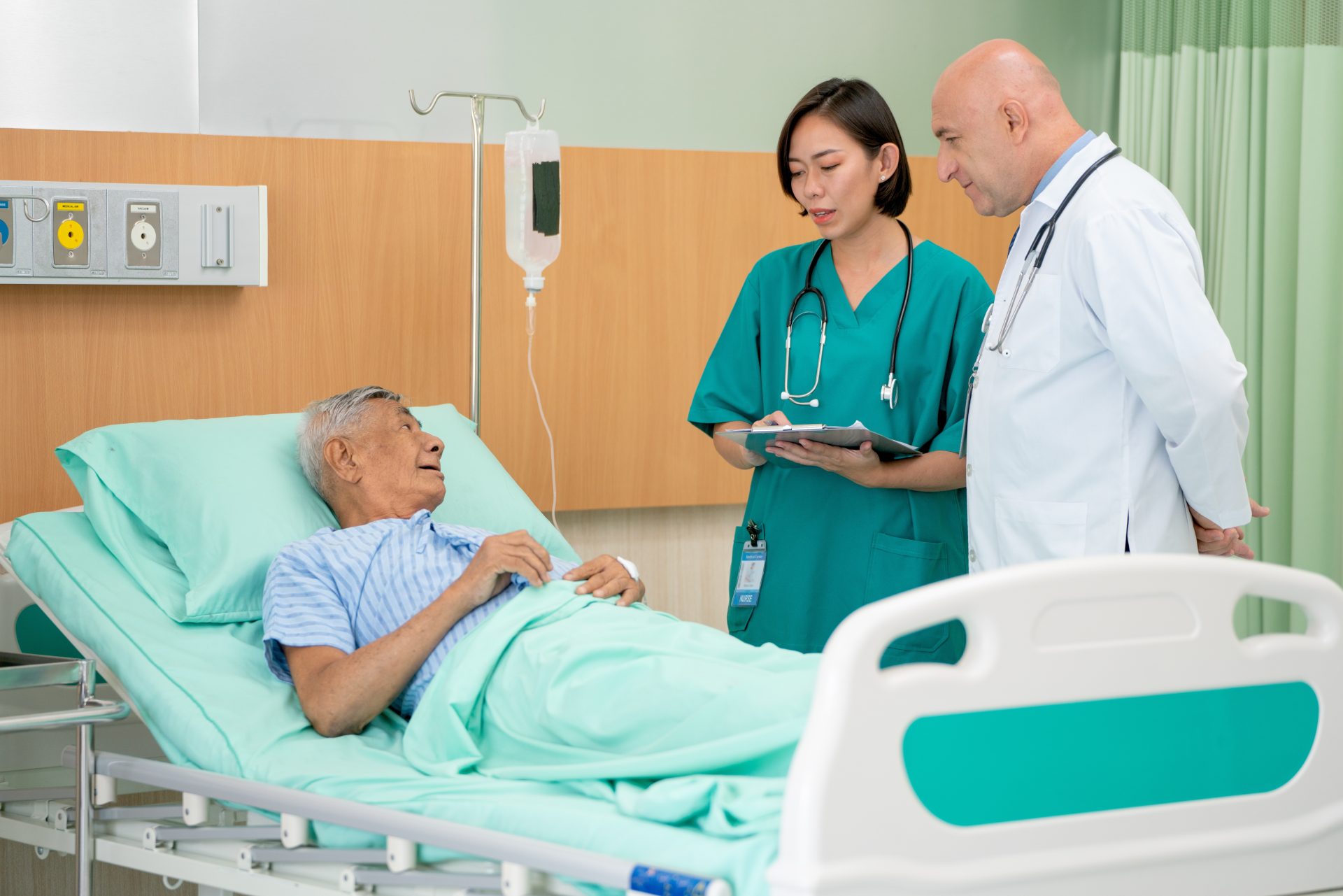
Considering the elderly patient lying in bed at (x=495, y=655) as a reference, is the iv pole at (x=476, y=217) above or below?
above

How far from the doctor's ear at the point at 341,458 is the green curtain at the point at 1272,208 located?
85.8 inches

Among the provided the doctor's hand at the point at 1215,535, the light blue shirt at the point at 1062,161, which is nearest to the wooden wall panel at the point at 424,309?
the light blue shirt at the point at 1062,161

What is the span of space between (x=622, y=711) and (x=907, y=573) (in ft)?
2.83

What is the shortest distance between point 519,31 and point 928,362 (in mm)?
1412

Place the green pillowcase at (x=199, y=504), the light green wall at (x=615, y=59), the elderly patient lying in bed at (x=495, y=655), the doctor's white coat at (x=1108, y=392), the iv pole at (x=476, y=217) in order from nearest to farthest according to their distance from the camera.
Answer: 1. the elderly patient lying in bed at (x=495, y=655)
2. the doctor's white coat at (x=1108, y=392)
3. the green pillowcase at (x=199, y=504)
4. the iv pole at (x=476, y=217)
5. the light green wall at (x=615, y=59)

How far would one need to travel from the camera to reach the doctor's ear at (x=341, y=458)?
8.13 feet

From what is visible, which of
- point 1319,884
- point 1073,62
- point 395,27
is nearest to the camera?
point 1319,884

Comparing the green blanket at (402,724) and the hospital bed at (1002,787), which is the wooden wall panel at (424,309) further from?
the hospital bed at (1002,787)

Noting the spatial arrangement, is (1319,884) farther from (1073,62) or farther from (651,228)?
(1073,62)

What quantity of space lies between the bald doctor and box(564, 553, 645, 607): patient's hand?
0.57 metres

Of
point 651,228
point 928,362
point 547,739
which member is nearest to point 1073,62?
point 651,228

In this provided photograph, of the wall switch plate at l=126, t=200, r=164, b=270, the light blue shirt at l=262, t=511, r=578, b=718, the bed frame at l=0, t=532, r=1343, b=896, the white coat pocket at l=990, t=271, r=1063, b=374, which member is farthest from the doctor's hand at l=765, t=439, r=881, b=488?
the wall switch plate at l=126, t=200, r=164, b=270

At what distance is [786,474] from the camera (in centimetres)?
266

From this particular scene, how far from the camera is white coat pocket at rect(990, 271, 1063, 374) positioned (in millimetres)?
2070
